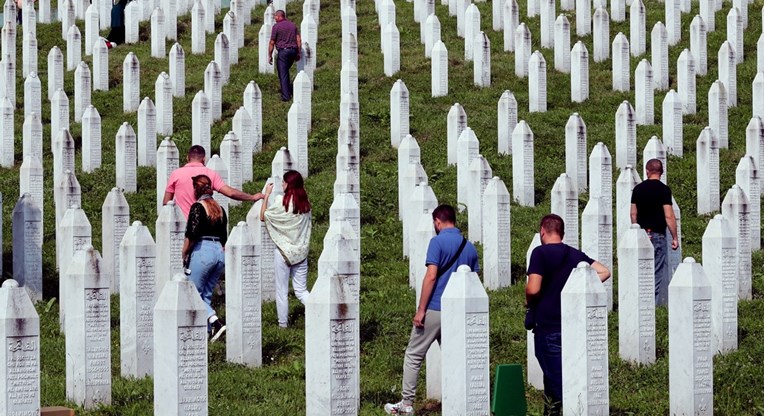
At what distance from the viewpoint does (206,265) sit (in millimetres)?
13141

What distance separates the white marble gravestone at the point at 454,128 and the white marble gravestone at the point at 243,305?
272 inches

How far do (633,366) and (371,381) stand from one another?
2002 mm

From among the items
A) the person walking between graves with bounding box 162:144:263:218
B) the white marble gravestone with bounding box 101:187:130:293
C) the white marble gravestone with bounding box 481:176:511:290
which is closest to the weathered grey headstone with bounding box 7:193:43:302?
the white marble gravestone with bounding box 101:187:130:293

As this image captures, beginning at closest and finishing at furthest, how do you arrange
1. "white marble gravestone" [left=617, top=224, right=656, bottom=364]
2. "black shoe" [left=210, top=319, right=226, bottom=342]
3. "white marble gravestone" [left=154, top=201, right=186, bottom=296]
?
"white marble gravestone" [left=617, top=224, right=656, bottom=364] → "black shoe" [left=210, top=319, right=226, bottom=342] → "white marble gravestone" [left=154, top=201, right=186, bottom=296]

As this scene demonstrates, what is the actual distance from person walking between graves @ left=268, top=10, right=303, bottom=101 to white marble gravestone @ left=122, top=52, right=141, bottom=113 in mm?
2022

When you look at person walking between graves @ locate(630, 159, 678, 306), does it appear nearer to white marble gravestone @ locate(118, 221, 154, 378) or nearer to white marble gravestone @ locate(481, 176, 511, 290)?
white marble gravestone @ locate(481, 176, 511, 290)

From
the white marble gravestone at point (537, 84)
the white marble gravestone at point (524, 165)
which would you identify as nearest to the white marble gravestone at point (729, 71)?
the white marble gravestone at point (537, 84)

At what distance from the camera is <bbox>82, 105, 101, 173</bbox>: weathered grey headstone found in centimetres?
1903

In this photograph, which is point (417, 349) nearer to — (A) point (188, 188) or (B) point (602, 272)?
(B) point (602, 272)

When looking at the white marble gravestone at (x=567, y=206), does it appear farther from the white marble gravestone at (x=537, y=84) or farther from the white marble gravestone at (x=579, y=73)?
the white marble gravestone at (x=579, y=73)

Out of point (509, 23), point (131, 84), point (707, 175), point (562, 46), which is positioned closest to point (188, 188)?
point (707, 175)

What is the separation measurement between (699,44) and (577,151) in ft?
18.1

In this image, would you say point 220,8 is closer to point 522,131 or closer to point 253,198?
point 522,131

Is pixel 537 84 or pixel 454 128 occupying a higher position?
pixel 537 84
